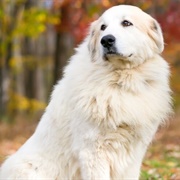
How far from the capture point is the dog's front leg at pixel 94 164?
4.79m

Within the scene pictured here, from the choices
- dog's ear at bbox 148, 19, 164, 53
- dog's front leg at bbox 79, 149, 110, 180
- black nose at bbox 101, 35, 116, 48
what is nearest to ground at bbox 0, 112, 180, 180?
dog's front leg at bbox 79, 149, 110, 180

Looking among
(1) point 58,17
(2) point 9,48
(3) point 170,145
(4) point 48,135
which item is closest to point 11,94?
(2) point 9,48

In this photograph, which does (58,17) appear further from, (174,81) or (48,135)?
(48,135)

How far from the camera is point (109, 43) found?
4.82m

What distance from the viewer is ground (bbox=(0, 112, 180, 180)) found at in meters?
6.92

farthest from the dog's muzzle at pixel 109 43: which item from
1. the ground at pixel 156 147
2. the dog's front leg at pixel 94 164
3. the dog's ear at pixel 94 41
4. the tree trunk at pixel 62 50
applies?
the tree trunk at pixel 62 50

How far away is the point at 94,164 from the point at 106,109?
535 millimetres

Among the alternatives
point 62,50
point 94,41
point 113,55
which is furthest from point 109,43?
point 62,50

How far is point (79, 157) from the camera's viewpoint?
486cm

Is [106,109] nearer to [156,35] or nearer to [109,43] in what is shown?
[109,43]

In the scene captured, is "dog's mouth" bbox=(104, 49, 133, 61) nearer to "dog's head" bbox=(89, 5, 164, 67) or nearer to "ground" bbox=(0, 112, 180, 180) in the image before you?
"dog's head" bbox=(89, 5, 164, 67)

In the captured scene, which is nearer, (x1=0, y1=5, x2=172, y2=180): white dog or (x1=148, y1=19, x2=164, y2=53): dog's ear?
(x1=0, y1=5, x2=172, y2=180): white dog

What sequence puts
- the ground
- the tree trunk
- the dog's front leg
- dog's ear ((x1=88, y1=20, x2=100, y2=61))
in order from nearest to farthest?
the dog's front leg < dog's ear ((x1=88, y1=20, x2=100, y2=61)) < the ground < the tree trunk

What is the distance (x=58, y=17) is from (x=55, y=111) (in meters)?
10.9
